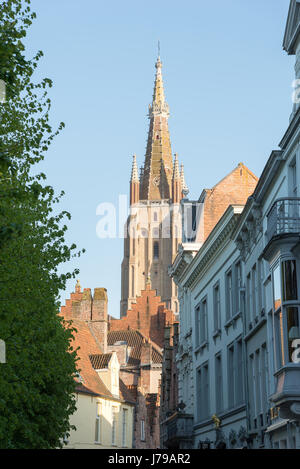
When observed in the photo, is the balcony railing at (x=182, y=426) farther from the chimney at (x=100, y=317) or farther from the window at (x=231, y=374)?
the chimney at (x=100, y=317)

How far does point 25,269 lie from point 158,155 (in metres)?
144

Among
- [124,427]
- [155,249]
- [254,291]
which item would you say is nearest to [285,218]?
[254,291]

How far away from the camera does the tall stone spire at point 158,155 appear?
159 m

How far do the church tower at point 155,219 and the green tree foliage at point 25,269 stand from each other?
118m

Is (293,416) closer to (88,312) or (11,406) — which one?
(11,406)

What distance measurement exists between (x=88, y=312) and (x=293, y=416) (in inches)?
1651

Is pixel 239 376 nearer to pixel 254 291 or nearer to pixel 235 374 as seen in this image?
pixel 235 374

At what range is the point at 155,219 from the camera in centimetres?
15512

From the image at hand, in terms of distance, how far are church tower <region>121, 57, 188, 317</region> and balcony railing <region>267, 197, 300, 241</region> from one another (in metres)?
121

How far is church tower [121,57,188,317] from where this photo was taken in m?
Result: 148

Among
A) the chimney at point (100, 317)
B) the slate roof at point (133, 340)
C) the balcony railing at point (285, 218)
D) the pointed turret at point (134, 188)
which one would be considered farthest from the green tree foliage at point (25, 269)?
the pointed turret at point (134, 188)

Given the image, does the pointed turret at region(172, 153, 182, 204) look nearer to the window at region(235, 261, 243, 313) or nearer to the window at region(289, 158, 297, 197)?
the window at region(235, 261, 243, 313)

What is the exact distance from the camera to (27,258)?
22.4 metres
